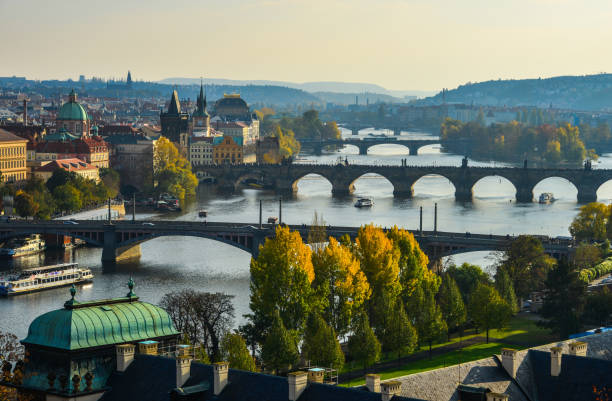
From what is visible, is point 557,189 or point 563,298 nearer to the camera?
point 563,298

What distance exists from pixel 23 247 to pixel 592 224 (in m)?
35.8

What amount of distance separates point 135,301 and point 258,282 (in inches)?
667

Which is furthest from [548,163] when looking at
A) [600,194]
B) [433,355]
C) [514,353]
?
[514,353]

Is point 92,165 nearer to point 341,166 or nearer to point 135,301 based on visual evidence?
point 341,166

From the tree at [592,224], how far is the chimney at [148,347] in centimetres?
4863

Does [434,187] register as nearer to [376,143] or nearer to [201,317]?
[376,143]

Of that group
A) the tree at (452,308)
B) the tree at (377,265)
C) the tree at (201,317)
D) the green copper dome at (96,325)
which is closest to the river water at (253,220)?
the tree at (201,317)

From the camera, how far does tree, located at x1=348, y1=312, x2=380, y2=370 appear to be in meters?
43.8

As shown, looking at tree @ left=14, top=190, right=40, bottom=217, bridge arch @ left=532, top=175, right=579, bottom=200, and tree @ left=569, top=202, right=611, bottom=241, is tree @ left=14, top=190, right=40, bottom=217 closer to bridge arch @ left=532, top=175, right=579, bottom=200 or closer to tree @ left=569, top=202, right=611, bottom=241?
tree @ left=569, top=202, right=611, bottom=241

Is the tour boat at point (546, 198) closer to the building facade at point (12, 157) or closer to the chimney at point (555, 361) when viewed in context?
the building facade at point (12, 157)

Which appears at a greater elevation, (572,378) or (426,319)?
(572,378)

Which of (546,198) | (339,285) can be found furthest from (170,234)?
(546,198)

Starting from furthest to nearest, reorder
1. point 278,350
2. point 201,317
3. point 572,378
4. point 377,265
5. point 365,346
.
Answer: point 377,265
point 201,317
point 365,346
point 278,350
point 572,378

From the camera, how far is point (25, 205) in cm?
8900
